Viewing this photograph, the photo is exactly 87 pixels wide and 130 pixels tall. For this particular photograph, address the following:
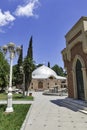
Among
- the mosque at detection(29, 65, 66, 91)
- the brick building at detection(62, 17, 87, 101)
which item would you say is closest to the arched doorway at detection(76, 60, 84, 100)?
the brick building at detection(62, 17, 87, 101)

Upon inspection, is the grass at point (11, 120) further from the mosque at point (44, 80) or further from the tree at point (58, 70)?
the tree at point (58, 70)

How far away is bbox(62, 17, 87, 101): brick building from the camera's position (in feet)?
40.6

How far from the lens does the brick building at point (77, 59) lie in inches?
488

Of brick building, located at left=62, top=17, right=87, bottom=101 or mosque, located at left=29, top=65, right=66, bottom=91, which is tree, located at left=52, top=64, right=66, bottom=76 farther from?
brick building, located at left=62, top=17, right=87, bottom=101

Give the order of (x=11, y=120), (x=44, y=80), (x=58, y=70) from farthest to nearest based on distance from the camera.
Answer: (x=58, y=70) < (x=44, y=80) < (x=11, y=120)

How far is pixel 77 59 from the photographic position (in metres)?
14.1

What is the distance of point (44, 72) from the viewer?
2494 inches

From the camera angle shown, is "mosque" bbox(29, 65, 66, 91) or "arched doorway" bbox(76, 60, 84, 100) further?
"mosque" bbox(29, 65, 66, 91)

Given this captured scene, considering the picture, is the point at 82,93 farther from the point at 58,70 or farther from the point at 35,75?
the point at 58,70

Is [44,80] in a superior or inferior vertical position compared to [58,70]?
inferior

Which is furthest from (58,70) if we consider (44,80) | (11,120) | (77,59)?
(11,120)

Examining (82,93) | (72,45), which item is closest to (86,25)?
(72,45)

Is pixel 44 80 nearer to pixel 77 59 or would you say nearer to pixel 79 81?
pixel 79 81

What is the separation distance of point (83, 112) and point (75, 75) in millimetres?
5068
